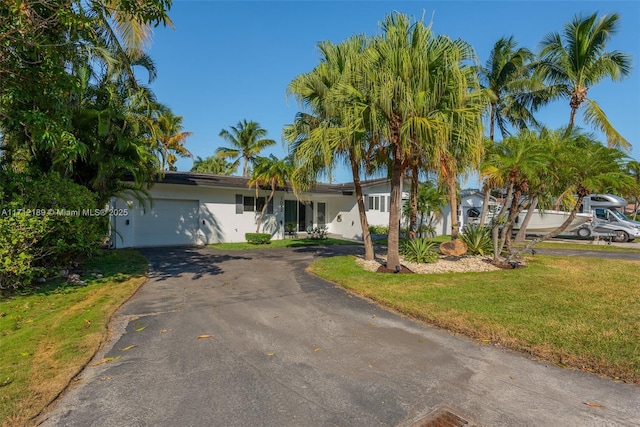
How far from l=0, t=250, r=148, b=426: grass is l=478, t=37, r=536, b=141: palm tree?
1572 centimetres

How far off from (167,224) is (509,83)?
18.2m

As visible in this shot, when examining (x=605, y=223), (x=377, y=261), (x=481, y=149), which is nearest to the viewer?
(x=481, y=149)

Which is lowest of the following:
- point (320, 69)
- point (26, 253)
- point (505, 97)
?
point (26, 253)

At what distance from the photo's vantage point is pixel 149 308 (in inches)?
230

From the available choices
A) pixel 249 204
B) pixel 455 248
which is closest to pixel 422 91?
pixel 455 248

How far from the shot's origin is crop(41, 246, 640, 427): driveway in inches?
110

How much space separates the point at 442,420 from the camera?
8.94 feet

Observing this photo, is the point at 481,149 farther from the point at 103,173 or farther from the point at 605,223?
the point at 605,223

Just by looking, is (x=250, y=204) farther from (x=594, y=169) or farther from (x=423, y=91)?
(x=594, y=169)

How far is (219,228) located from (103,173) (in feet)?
28.0

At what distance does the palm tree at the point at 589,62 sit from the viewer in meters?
14.1

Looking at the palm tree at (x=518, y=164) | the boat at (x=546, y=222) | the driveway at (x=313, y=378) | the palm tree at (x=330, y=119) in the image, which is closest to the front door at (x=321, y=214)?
the boat at (x=546, y=222)

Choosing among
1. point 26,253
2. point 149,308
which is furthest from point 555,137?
point 26,253

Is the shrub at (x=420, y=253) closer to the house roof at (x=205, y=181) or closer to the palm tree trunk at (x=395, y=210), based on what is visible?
the palm tree trunk at (x=395, y=210)
